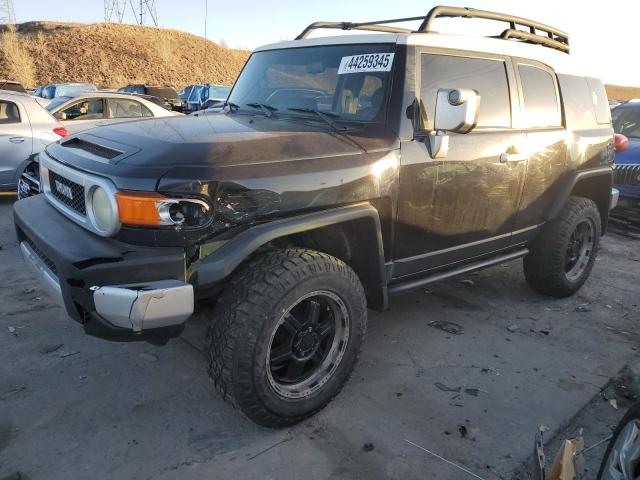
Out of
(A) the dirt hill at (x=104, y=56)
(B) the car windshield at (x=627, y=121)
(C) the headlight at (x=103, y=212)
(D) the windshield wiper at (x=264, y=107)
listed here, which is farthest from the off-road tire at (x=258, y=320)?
(A) the dirt hill at (x=104, y=56)

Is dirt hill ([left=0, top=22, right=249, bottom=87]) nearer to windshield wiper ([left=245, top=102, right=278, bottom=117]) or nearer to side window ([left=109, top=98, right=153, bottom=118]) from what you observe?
side window ([left=109, top=98, right=153, bottom=118])

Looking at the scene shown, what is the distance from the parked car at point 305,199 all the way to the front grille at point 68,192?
2 centimetres

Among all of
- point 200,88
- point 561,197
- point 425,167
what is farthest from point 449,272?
point 200,88

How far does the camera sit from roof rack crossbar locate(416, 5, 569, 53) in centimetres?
332

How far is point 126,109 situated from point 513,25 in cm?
776

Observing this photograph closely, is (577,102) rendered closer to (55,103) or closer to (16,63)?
(55,103)

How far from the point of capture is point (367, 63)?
10.2 feet

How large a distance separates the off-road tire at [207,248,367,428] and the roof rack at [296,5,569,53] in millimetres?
1754

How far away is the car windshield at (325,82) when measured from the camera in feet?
10.0

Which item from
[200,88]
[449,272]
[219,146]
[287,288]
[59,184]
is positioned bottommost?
[200,88]

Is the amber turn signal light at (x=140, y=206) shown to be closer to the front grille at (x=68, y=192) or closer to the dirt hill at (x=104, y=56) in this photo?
the front grille at (x=68, y=192)

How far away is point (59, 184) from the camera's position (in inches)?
111

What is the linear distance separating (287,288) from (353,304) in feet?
1.60

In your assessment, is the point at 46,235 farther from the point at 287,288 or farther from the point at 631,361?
the point at 631,361
